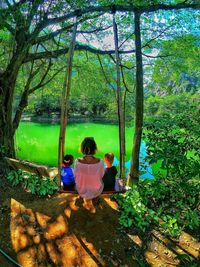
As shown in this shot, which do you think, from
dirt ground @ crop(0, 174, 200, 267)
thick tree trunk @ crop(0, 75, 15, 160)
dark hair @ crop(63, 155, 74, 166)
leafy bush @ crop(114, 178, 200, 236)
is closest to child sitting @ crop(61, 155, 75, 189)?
dark hair @ crop(63, 155, 74, 166)


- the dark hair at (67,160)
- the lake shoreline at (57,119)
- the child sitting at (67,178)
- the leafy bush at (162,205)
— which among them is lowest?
the lake shoreline at (57,119)

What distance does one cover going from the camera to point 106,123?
1171 inches

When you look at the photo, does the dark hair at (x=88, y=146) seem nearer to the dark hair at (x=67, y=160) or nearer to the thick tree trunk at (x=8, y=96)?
the dark hair at (x=67, y=160)

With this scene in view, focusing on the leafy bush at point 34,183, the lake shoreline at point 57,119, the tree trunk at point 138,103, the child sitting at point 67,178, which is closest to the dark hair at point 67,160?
the child sitting at point 67,178

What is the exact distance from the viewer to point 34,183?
186 inches

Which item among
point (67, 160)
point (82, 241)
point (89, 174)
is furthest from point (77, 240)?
point (67, 160)

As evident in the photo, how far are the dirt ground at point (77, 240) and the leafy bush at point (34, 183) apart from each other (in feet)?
1.24

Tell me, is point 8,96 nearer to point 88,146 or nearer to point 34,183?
point 34,183

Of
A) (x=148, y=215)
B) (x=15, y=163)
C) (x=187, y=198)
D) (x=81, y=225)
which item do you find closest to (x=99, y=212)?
(x=81, y=225)

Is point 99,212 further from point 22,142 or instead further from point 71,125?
point 71,125

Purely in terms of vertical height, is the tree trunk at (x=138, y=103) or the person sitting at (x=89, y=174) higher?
the tree trunk at (x=138, y=103)

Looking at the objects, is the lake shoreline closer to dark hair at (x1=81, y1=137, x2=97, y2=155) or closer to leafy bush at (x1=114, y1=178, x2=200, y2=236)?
leafy bush at (x1=114, y1=178, x2=200, y2=236)

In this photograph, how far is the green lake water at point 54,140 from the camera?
51.9 ft

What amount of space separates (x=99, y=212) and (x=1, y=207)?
1.38 meters
